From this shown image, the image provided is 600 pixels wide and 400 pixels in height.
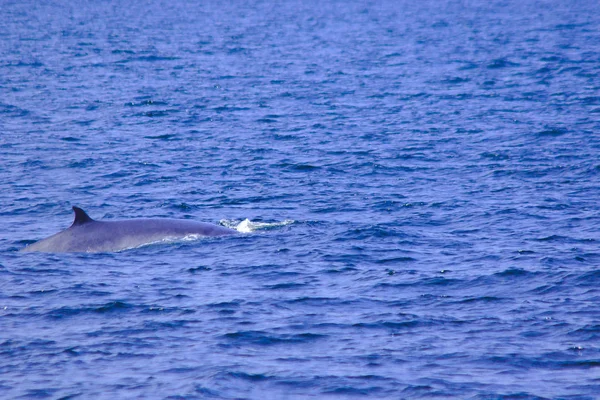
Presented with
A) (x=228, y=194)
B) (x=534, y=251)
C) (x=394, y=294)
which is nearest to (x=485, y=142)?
(x=228, y=194)

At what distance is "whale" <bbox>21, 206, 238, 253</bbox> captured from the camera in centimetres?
2228

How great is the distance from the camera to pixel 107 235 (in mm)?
22438

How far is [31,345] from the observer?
1686 cm

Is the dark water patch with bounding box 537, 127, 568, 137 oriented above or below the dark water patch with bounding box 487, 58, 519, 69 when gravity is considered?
above

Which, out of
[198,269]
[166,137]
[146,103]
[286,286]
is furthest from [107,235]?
[146,103]

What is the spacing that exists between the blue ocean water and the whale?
402 millimetres

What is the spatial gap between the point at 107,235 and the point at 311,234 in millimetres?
4953

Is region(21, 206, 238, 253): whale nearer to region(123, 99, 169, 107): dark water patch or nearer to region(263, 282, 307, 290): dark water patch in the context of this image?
region(263, 282, 307, 290): dark water patch

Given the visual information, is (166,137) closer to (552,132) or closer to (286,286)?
(552,132)

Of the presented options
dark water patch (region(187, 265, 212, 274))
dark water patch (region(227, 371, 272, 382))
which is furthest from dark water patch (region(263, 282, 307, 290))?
dark water patch (region(227, 371, 272, 382))

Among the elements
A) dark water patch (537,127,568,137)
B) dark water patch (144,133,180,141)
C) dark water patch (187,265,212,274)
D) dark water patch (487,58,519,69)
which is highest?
dark water patch (187,265,212,274)

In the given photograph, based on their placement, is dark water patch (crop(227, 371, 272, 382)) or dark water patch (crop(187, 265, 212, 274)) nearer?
dark water patch (crop(227, 371, 272, 382))

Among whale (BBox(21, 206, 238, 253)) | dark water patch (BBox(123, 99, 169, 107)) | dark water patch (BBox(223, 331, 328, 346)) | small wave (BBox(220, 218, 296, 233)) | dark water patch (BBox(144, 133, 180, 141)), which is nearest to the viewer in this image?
dark water patch (BBox(223, 331, 328, 346))

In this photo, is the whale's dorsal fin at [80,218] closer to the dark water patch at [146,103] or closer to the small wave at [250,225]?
the small wave at [250,225]
